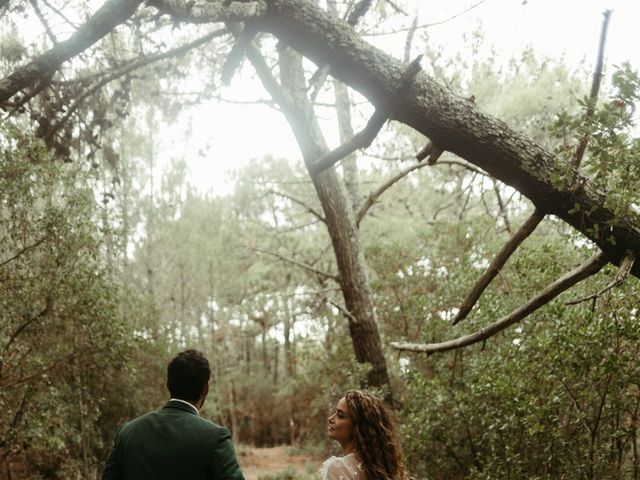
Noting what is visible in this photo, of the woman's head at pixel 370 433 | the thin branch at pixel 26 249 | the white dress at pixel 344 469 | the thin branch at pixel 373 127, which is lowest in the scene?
the white dress at pixel 344 469

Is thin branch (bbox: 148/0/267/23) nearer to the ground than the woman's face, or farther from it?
farther from it

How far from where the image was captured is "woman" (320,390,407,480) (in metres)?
2.55

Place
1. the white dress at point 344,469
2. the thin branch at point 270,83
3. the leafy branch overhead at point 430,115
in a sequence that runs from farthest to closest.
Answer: the thin branch at point 270,83 < the leafy branch overhead at point 430,115 < the white dress at point 344,469

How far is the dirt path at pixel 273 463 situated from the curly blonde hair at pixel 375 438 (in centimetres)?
1196

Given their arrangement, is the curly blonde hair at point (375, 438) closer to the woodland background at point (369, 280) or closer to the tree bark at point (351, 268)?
the woodland background at point (369, 280)

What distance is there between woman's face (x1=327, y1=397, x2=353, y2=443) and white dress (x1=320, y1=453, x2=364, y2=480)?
0.30 ft

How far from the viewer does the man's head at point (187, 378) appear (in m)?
2.36

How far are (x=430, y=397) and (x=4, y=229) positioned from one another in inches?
195

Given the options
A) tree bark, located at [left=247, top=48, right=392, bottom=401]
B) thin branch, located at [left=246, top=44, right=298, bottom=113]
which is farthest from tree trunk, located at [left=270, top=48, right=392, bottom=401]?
thin branch, located at [left=246, top=44, right=298, bottom=113]

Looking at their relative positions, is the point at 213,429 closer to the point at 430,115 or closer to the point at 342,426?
the point at 342,426

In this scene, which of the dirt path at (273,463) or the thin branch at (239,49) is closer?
the thin branch at (239,49)

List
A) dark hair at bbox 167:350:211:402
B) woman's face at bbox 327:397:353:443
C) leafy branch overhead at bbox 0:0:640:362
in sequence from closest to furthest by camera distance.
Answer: dark hair at bbox 167:350:211:402 < woman's face at bbox 327:397:353:443 < leafy branch overhead at bbox 0:0:640:362

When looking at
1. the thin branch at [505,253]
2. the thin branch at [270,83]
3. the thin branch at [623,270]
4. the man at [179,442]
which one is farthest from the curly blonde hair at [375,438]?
the thin branch at [270,83]

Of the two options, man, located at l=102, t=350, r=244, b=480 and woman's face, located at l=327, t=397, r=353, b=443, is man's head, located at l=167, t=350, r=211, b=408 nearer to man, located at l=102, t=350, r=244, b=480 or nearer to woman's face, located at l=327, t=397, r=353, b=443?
man, located at l=102, t=350, r=244, b=480
